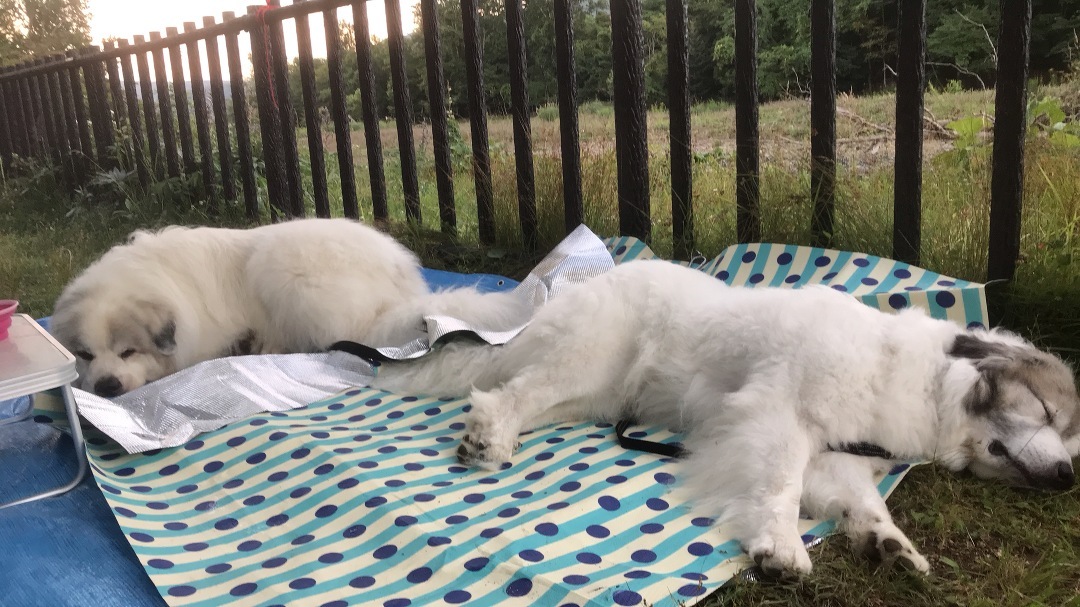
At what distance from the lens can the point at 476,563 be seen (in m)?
1.99

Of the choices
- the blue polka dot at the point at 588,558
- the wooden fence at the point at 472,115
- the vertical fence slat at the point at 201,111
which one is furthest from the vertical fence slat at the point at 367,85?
the blue polka dot at the point at 588,558

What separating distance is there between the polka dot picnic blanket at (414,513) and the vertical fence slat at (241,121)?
14.9 feet

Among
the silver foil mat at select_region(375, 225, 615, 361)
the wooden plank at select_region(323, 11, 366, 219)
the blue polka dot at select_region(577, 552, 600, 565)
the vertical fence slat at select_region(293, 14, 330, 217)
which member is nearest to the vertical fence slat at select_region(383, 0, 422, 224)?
the wooden plank at select_region(323, 11, 366, 219)

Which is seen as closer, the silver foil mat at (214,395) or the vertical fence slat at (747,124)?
the silver foil mat at (214,395)

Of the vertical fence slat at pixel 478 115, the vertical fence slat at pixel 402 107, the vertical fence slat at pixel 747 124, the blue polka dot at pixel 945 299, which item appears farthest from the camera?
the vertical fence slat at pixel 402 107

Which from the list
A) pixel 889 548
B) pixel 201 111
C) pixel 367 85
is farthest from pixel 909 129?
pixel 201 111

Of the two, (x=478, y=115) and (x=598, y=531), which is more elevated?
(x=478, y=115)

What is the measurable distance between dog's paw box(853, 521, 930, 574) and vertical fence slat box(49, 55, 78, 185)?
411 inches

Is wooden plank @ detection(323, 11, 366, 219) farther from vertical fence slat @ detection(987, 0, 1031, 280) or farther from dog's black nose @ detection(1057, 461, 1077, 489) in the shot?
dog's black nose @ detection(1057, 461, 1077, 489)

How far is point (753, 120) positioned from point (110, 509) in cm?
327

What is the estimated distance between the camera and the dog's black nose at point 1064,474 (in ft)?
6.82

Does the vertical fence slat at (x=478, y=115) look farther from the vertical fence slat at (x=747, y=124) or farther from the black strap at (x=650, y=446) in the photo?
the black strap at (x=650, y=446)

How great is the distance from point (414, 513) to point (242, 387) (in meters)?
1.30

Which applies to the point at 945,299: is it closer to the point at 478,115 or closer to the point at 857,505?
the point at 857,505
